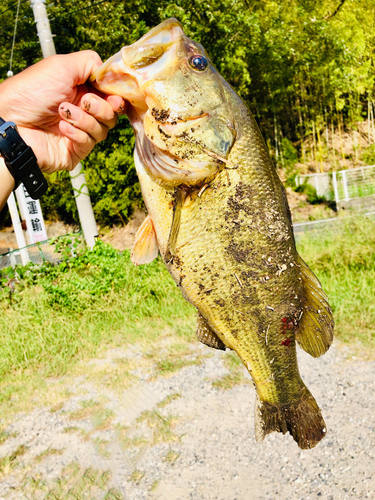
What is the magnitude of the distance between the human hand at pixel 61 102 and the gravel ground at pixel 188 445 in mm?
3266

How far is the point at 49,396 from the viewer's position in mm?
5418

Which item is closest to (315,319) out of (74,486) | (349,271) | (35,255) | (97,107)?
(97,107)

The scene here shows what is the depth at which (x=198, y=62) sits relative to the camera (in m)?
1.80

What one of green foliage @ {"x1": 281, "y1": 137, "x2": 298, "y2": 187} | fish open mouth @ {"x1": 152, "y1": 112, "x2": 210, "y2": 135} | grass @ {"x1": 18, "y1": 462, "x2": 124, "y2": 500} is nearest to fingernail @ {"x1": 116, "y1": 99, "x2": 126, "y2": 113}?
fish open mouth @ {"x1": 152, "y1": 112, "x2": 210, "y2": 135}

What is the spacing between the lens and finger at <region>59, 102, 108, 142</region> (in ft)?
6.64

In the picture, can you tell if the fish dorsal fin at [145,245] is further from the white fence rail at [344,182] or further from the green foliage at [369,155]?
the green foliage at [369,155]

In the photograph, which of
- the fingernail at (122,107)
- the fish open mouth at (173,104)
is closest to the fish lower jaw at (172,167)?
the fish open mouth at (173,104)

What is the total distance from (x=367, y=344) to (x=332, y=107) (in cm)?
1764

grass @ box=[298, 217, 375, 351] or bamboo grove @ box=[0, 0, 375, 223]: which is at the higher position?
bamboo grove @ box=[0, 0, 375, 223]

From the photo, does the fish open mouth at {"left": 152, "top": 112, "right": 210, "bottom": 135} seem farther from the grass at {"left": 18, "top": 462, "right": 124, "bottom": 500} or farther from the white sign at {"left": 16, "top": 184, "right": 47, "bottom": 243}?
the white sign at {"left": 16, "top": 184, "right": 47, "bottom": 243}

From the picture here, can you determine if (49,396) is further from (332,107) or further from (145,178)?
(332,107)

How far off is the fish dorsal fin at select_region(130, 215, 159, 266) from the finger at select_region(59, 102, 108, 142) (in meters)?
0.55

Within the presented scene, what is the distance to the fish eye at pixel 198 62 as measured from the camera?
1792 mm

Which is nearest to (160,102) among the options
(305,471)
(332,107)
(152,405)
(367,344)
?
(305,471)
